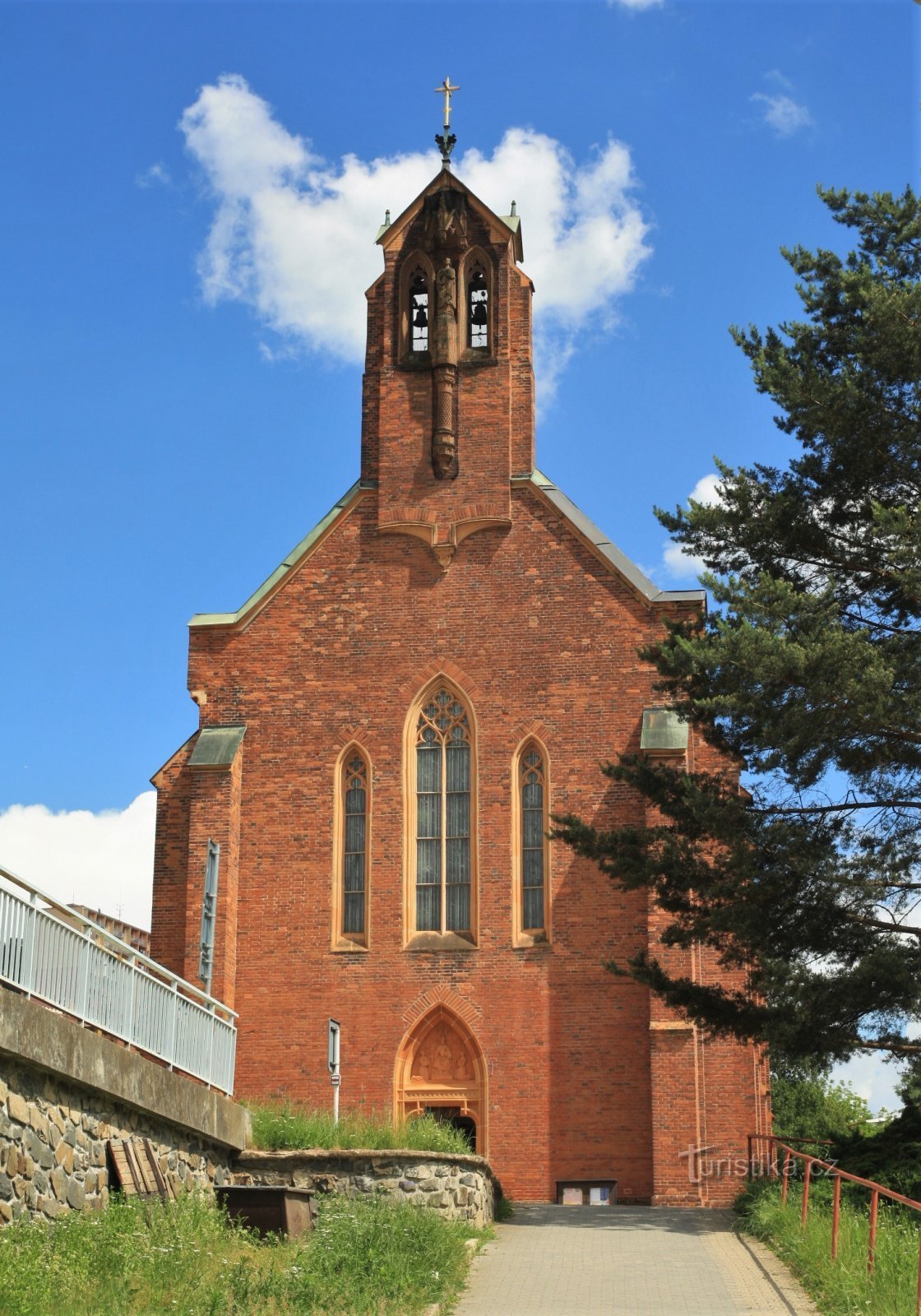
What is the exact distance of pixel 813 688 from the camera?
17.9 metres

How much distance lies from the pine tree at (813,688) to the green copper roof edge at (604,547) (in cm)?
511

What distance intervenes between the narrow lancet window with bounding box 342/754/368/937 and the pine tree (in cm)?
550

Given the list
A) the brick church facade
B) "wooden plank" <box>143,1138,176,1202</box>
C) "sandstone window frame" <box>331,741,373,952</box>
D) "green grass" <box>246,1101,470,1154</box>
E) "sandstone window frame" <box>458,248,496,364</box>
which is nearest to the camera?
"wooden plank" <box>143,1138,176,1202</box>

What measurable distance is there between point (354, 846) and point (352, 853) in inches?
4.2

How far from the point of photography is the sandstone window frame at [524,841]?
82.2 feet

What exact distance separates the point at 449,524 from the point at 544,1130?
944cm

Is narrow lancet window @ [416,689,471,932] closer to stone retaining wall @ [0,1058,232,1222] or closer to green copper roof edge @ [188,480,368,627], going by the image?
green copper roof edge @ [188,480,368,627]

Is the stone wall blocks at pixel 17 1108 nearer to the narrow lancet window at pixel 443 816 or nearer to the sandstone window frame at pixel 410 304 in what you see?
the narrow lancet window at pixel 443 816

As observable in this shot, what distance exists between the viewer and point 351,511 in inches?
1086

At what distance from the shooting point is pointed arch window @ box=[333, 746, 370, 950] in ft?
84.1

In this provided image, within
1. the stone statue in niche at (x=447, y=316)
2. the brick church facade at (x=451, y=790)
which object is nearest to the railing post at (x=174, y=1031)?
the brick church facade at (x=451, y=790)

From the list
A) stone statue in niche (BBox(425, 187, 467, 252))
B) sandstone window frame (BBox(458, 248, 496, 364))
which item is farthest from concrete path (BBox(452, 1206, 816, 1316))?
stone statue in niche (BBox(425, 187, 467, 252))

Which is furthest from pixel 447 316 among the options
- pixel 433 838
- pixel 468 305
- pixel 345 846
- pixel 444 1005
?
pixel 444 1005

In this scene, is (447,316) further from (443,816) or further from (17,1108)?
(17,1108)
